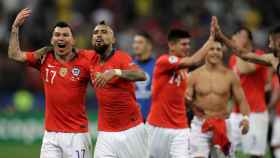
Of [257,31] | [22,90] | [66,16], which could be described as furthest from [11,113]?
[257,31]

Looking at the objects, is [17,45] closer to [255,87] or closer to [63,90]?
[63,90]

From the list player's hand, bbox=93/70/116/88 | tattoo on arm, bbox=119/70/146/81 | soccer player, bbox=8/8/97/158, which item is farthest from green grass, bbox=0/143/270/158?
player's hand, bbox=93/70/116/88

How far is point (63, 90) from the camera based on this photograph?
42.3 ft

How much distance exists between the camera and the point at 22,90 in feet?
78.1

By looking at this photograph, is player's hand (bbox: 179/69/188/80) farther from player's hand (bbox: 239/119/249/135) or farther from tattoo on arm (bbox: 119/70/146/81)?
tattoo on arm (bbox: 119/70/146/81)

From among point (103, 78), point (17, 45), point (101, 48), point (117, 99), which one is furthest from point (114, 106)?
point (17, 45)

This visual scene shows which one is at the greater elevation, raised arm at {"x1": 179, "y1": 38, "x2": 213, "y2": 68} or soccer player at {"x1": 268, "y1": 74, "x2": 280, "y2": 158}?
raised arm at {"x1": 179, "y1": 38, "x2": 213, "y2": 68}

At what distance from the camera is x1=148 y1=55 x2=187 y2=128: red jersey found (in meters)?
14.5

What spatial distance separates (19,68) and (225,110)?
10675 millimetres

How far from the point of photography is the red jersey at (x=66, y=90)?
12.9m

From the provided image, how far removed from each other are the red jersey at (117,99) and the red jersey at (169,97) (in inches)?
59.1

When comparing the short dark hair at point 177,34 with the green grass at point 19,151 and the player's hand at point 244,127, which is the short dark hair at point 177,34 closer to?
the player's hand at point 244,127

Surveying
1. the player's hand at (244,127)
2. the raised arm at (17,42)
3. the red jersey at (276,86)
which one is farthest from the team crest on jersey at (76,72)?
the red jersey at (276,86)

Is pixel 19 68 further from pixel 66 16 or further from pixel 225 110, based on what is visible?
pixel 225 110
